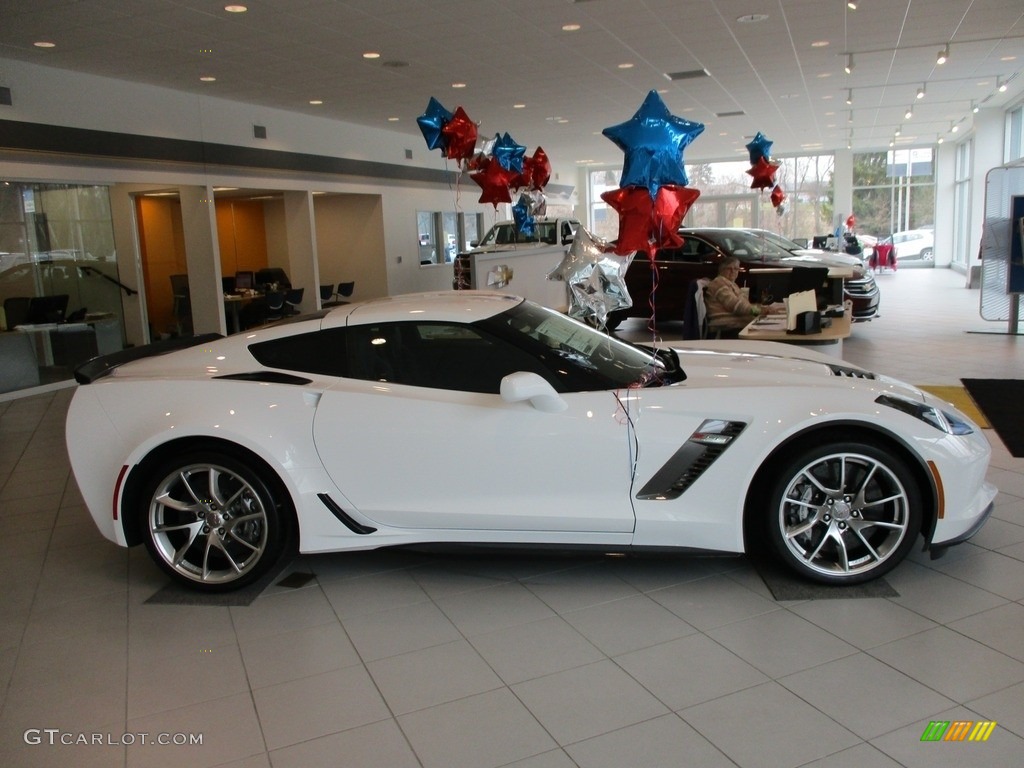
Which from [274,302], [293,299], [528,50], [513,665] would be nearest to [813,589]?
[513,665]

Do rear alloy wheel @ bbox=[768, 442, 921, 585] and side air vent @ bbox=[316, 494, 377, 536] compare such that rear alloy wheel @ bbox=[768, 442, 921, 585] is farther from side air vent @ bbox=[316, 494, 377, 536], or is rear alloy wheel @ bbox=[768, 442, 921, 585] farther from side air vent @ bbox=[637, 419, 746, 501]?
side air vent @ bbox=[316, 494, 377, 536]

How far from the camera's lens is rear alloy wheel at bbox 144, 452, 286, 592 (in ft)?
11.3

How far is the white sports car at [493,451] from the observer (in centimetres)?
324

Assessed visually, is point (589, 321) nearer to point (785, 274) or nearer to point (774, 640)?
point (774, 640)

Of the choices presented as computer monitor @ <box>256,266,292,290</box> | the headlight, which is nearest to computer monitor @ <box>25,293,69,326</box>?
computer monitor @ <box>256,266,292,290</box>

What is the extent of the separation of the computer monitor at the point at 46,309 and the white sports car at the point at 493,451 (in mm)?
6767

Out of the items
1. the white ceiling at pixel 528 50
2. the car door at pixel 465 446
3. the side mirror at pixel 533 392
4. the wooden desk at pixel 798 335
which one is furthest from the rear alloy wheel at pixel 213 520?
the white ceiling at pixel 528 50

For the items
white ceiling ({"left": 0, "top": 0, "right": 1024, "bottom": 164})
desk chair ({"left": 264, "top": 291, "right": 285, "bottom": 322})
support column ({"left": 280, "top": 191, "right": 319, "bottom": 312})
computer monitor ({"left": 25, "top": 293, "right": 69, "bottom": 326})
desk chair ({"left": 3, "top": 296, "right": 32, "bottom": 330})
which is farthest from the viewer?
support column ({"left": 280, "top": 191, "right": 319, "bottom": 312})

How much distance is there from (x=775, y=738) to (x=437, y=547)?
1522 mm

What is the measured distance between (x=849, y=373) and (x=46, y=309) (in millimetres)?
9151

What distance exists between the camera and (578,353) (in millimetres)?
3580

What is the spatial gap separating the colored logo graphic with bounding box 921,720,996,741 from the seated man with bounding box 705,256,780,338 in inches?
199

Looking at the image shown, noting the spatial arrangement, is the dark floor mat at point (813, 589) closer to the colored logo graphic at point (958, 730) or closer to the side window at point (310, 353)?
the colored logo graphic at point (958, 730)
